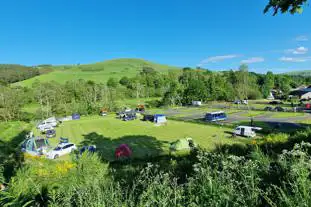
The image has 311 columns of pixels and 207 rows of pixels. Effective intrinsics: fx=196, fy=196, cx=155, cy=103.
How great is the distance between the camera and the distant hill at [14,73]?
8556 centimetres

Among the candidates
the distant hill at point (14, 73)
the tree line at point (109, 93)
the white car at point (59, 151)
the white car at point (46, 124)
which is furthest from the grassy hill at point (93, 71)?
the white car at point (59, 151)

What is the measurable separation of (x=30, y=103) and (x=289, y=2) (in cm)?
6941

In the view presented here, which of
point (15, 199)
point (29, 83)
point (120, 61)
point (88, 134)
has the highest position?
point (120, 61)

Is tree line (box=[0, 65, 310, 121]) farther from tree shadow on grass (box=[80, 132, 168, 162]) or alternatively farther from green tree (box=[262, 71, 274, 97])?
tree shadow on grass (box=[80, 132, 168, 162])

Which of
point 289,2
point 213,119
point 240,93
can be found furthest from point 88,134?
point 240,93

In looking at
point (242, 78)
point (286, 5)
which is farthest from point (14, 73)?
point (286, 5)

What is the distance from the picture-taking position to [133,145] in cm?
2162

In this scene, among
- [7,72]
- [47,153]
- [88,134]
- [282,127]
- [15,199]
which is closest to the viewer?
[15,199]

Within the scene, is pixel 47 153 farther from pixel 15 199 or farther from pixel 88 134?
pixel 15 199

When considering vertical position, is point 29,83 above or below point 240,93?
above

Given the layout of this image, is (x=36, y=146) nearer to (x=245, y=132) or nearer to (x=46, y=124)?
(x=46, y=124)

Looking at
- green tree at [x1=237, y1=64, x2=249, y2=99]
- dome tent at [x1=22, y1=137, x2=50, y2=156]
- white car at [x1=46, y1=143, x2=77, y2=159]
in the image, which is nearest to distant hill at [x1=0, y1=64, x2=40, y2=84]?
Answer: dome tent at [x1=22, y1=137, x2=50, y2=156]

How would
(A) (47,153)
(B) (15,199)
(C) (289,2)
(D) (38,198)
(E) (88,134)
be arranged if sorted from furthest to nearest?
(E) (88,134), (A) (47,153), (D) (38,198), (C) (289,2), (B) (15,199)

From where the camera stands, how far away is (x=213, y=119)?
32750 millimetres
